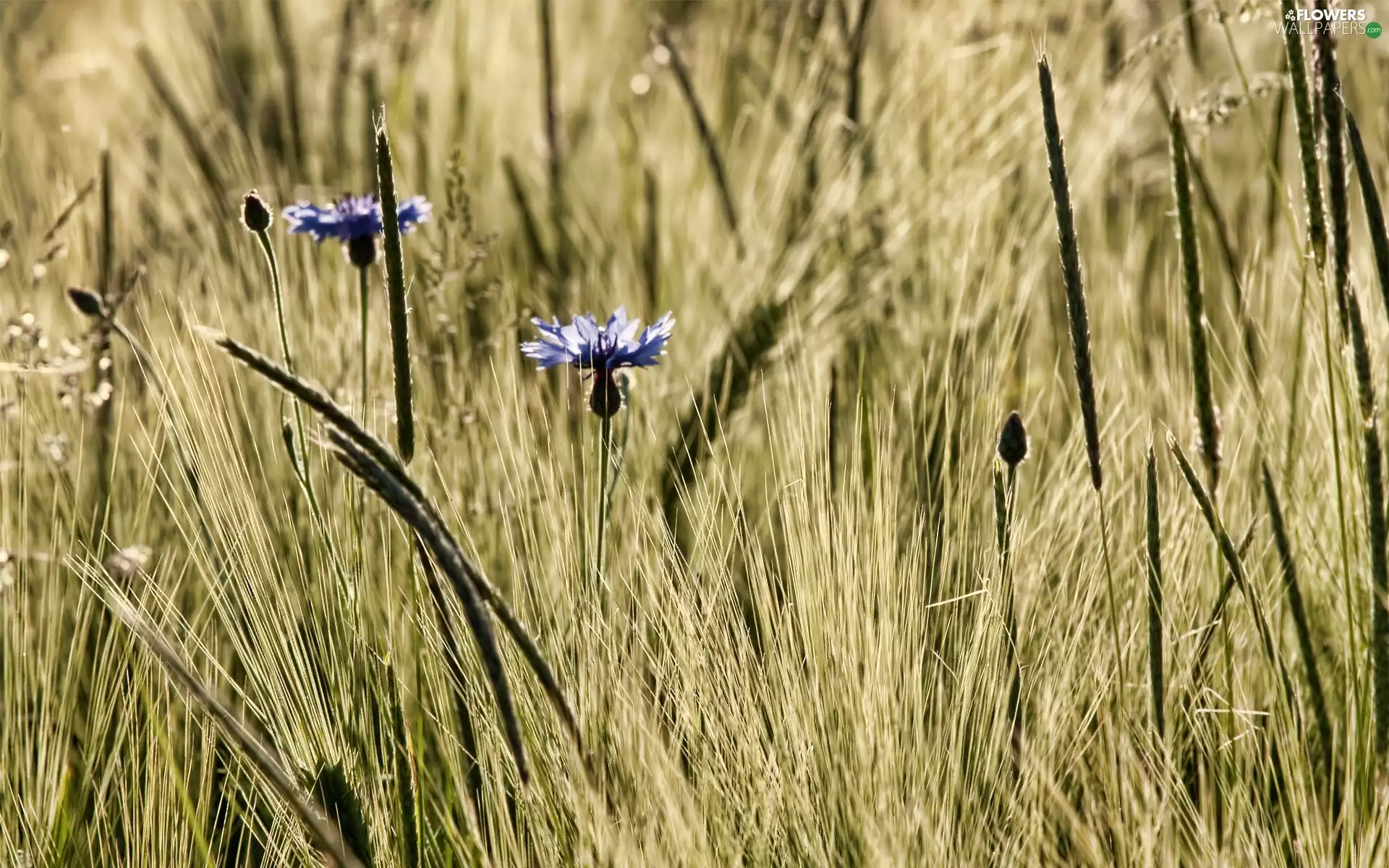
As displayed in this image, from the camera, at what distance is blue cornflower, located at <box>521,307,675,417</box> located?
31.5 inches

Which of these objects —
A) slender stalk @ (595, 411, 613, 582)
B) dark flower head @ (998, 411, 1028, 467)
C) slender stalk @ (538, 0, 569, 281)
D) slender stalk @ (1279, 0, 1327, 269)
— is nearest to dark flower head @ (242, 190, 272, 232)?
slender stalk @ (595, 411, 613, 582)

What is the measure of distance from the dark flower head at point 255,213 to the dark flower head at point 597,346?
0.55ft

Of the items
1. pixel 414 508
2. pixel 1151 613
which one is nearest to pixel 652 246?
pixel 1151 613

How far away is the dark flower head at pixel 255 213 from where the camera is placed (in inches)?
30.8

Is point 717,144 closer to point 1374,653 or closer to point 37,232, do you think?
point 37,232

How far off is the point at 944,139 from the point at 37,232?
3.04ft

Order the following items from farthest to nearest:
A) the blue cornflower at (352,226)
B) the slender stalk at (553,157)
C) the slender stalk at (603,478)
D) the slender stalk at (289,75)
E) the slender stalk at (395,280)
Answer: the slender stalk at (289,75) → the slender stalk at (553,157) → the blue cornflower at (352,226) → the slender stalk at (603,478) → the slender stalk at (395,280)

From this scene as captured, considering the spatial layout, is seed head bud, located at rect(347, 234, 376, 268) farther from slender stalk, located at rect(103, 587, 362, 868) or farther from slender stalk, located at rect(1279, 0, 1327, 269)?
slender stalk, located at rect(1279, 0, 1327, 269)

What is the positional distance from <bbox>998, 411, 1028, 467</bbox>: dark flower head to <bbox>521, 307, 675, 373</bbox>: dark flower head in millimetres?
206

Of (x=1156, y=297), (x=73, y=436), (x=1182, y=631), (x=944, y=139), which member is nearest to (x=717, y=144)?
(x=944, y=139)

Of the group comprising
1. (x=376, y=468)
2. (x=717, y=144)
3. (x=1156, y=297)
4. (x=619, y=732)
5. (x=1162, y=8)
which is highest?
(x=1162, y=8)

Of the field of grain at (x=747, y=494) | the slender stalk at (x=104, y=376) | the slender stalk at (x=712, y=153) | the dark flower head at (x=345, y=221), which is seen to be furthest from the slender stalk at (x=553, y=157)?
the dark flower head at (x=345, y=221)

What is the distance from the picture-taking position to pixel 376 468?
0.53 metres

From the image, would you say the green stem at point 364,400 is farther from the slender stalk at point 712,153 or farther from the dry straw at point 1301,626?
the slender stalk at point 712,153
